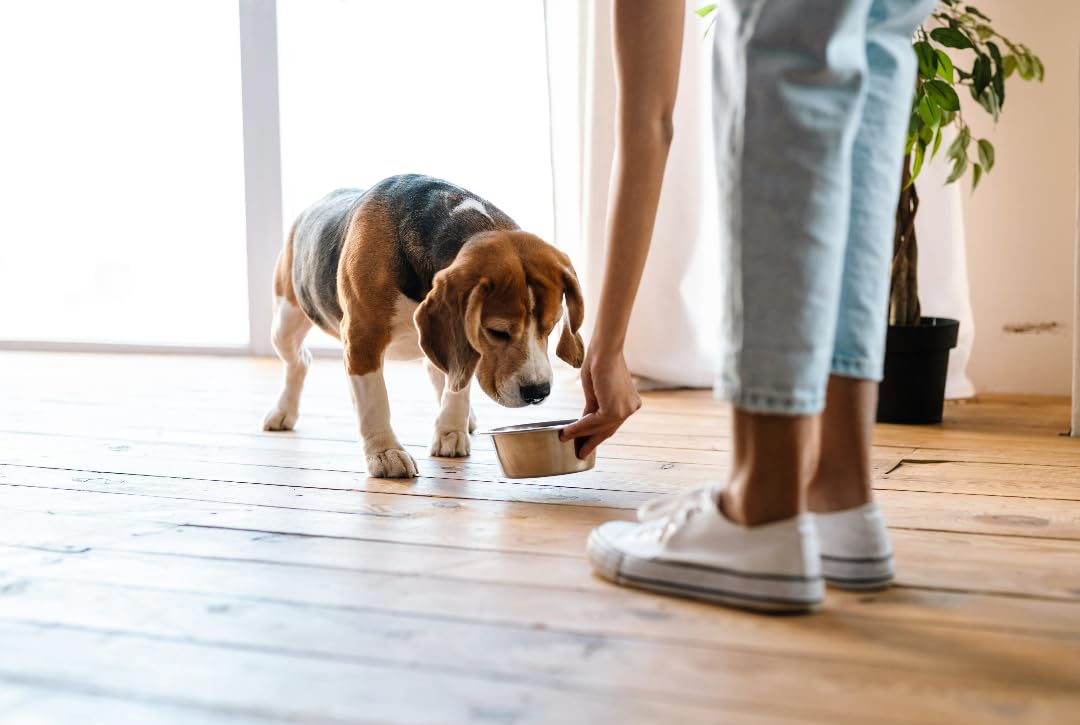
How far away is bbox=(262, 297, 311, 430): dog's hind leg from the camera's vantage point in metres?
2.82

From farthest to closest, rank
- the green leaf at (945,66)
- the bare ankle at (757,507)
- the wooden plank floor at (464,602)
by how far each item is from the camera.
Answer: the green leaf at (945,66)
the bare ankle at (757,507)
the wooden plank floor at (464,602)

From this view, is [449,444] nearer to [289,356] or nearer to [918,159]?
[289,356]

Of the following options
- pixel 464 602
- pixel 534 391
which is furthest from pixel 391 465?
pixel 464 602

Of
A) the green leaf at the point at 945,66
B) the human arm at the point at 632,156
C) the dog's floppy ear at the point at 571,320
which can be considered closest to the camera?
the human arm at the point at 632,156

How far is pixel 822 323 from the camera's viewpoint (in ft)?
4.02

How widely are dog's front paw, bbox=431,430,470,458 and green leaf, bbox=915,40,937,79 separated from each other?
1399mm

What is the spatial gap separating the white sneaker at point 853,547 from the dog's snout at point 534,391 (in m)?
0.69

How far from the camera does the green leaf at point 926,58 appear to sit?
265 centimetres

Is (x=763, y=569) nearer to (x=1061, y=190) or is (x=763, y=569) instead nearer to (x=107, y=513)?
(x=107, y=513)

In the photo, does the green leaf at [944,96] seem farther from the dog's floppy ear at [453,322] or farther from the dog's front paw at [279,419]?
the dog's front paw at [279,419]

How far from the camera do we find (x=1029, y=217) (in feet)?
11.5

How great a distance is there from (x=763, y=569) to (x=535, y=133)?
2996 millimetres

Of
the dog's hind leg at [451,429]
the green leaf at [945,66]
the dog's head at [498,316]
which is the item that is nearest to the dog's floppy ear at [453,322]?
the dog's head at [498,316]

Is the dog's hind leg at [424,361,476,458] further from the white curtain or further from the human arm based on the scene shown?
the white curtain
